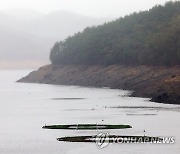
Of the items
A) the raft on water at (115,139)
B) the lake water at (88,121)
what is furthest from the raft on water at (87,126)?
the raft on water at (115,139)

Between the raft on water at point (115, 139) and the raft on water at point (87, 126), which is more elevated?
the raft on water at point (87, 126)

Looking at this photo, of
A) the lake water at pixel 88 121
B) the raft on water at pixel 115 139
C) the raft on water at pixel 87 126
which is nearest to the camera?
the lake water at pixel 88 121

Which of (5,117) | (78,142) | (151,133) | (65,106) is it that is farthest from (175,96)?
(78,142)

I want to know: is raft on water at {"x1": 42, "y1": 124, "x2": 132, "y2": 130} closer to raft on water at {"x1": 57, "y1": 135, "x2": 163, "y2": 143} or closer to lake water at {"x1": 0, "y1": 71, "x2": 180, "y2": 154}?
lake water at {"x1": 0, "y1": 71, "x2": 180, "y2": 154}

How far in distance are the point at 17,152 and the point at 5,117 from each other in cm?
4427

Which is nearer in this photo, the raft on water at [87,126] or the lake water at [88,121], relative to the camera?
the lake water at [88,121]

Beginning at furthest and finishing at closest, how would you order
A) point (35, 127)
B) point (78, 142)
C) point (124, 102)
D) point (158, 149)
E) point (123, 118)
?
point (124, 102) → point (123, 118) → point (35, 127) → point (78, 142) → point (158, 149)

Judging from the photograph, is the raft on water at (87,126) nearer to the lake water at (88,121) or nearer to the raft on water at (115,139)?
the lake water at (88,121)

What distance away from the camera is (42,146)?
73.3m

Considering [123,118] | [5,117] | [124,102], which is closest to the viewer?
[123,118]

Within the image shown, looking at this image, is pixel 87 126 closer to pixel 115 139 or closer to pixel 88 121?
pixel 88 121

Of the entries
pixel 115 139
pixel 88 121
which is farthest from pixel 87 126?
pixel 115 139

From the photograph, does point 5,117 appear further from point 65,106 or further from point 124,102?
point 124,102

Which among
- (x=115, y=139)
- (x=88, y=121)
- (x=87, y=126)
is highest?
(x=88, y=121)
